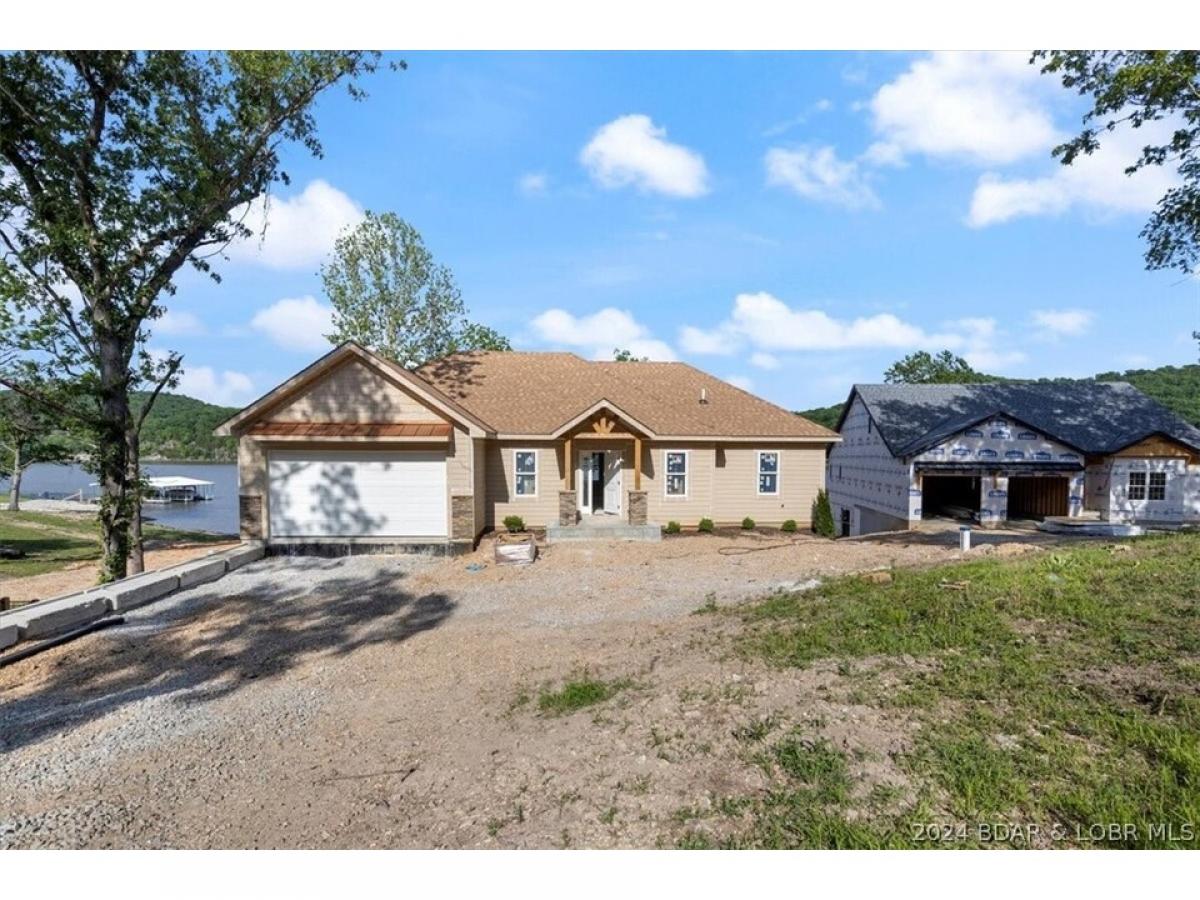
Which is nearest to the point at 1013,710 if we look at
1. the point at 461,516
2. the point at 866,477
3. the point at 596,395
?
the point at 461,516

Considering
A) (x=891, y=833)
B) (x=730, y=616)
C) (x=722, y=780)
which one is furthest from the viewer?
(x=730, y=616)

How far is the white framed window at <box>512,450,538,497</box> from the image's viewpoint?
58.1ft

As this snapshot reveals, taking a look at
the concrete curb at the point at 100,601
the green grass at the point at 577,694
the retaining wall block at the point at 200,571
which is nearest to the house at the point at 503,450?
the retaining wall block at the point at 200,571

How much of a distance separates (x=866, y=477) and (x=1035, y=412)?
7083mm

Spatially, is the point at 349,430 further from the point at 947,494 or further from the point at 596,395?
the point at 947,494

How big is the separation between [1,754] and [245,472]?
33.2ft

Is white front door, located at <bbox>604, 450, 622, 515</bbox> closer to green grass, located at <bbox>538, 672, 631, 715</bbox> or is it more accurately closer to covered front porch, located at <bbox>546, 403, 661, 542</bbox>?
covered front porch, located at <bbox>546, 403, 661, 542</bbox>

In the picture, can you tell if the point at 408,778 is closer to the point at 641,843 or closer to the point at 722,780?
the point at 641,843

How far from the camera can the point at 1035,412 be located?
2314 centimetres

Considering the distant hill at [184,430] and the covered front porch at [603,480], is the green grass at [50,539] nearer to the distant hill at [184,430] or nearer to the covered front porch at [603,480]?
the covered front porch at [603,480]

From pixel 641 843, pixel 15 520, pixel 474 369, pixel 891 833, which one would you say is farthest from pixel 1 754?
pixel 15 520

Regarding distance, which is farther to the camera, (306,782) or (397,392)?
(397,392)

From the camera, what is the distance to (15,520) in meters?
24.9

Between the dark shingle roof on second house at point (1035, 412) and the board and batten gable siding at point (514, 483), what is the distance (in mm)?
13079
